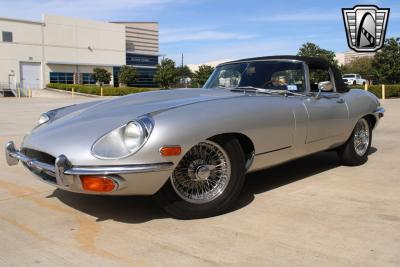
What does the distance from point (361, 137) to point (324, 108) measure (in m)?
1.27

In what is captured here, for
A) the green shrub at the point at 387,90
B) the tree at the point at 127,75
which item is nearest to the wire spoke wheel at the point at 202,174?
the green shrub at the point at 387,90

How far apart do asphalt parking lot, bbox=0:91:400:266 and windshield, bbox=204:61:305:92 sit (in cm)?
104

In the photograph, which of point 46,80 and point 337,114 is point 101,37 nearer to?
point 46,80

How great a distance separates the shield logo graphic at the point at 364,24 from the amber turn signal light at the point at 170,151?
1381cm

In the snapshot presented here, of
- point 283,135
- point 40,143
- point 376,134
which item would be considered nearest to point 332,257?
point 283,135

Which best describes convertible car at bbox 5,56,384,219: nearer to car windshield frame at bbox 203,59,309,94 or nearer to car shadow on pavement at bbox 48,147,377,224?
car windshield frame at bbox 203,59,309,94

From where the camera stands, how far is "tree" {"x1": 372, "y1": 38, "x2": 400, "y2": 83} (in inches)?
1433

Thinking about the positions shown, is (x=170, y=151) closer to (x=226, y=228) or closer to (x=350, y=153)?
(x=226, y=228)

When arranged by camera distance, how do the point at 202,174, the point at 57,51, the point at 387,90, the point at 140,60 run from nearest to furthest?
1. the point at 202,174
2. the point at 387,90
3. the point at 57,51
4. the point at 140,60

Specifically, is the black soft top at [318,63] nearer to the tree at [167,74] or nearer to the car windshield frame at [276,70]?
the car windshield frame at [276,70]

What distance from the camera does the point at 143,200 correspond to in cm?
424

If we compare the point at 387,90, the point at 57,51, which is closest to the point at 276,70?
the point at 387,90

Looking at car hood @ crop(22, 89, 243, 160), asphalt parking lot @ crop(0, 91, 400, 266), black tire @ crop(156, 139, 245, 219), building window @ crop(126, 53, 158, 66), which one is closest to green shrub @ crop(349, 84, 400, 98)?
asphalt parking lot @ crop(0, 91, 400, 266)

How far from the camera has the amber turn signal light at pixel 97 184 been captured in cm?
327
